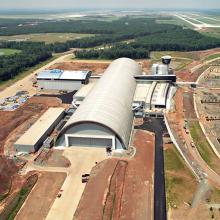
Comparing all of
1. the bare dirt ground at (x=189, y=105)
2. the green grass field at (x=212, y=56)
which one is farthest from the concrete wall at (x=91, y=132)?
the green grass field at (x=212, y=56)

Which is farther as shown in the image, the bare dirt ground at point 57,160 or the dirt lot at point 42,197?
the bare dirt ground at point 57,160

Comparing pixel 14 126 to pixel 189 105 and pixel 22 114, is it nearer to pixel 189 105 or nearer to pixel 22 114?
pixel 22 114

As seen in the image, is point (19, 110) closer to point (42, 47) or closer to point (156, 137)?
point (156, 137)

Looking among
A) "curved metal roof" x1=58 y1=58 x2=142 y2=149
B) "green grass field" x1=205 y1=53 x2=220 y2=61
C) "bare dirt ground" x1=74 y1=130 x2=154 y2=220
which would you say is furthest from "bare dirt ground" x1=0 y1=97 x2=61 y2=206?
"green grass field" x1=205 y1=53 x2=220 y2=61

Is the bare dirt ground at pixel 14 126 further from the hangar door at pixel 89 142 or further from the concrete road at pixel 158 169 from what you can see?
the concrete road at pixel 158 169

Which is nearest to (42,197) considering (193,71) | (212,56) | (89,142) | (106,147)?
(89,142)

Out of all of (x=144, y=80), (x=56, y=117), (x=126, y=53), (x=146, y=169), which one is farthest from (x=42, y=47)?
(x=146, y=169)
